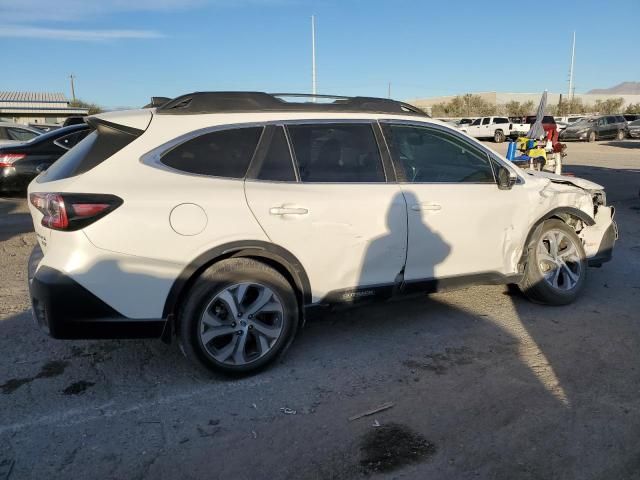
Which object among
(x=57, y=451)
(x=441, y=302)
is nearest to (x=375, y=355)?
(x=441, y=302)

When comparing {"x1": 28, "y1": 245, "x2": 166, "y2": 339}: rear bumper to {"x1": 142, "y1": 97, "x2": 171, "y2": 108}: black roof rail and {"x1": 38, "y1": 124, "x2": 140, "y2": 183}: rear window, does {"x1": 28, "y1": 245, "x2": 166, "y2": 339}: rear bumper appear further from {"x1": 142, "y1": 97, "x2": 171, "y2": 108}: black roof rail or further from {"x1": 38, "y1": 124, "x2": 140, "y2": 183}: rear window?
{"x1": 142, "y1": 97, "x2": 171, "y2": 108}: black roof rail

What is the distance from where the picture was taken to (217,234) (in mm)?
3420

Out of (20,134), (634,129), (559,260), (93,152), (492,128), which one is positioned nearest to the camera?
(93,152)

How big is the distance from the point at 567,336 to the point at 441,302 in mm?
1143

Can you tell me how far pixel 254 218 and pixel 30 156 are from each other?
7.62 meters

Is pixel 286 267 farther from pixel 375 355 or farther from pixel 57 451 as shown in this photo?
pixel 57 451

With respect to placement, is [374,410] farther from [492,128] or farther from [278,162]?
[492,128]

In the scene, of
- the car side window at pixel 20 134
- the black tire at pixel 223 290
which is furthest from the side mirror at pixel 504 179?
the car side window at pixel 20 134

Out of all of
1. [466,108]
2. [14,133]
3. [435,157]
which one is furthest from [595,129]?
[435,157]

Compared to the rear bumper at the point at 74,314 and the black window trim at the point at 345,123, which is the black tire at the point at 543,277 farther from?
the rear bumper at the point at 74,314

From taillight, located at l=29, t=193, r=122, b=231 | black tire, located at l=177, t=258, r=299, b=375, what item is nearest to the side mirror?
black tire, located at l=177, t=258, r=299, b=375

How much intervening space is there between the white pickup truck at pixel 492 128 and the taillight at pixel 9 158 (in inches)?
1175

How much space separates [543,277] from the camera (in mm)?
4887

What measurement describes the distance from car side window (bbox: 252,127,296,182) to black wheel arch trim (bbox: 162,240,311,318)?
47 centimetres
